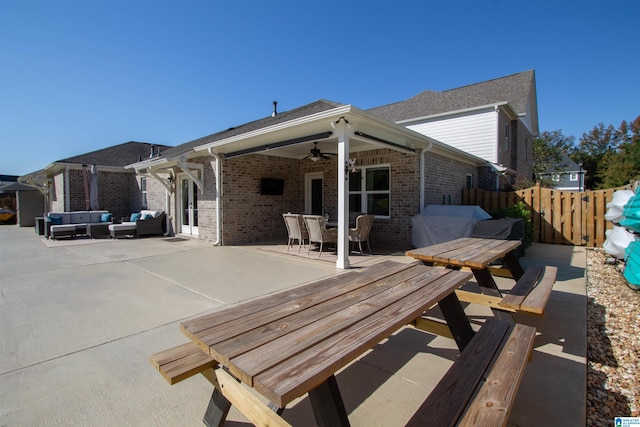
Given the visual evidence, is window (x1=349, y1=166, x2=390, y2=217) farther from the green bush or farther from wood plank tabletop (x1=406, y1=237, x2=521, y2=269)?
wood plank tabletop (x1=406, y1=237, x2=521, y2=269)

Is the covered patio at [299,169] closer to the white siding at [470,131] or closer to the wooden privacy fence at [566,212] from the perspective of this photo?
the white siding at [470,131]

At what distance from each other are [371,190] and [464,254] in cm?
576

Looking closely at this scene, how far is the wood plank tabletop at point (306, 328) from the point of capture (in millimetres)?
1082

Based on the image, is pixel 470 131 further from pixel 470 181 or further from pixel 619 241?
pixel 619 241

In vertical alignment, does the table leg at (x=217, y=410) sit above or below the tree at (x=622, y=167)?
below

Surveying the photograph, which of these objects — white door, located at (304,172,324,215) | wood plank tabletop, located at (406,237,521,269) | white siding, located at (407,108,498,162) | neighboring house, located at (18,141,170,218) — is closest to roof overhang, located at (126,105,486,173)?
white door, located at (304,172,324,215)

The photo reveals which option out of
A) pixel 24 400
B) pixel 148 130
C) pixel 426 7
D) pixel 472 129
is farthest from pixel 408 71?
pixel 148 130

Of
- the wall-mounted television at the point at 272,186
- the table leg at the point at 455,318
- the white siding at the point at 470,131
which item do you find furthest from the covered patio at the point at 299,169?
the table leg at the point at 455,318

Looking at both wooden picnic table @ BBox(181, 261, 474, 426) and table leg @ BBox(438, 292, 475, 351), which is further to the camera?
table leg @ BBox(438, 292, 475, 351)

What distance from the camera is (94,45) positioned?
23.6 ft

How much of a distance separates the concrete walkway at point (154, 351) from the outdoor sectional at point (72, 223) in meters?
5.33

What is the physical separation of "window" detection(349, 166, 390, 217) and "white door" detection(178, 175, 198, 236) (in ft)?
18.6

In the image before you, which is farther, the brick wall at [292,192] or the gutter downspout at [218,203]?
the gutter downspout at [218,203]

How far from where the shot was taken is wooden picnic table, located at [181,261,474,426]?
3.58ft
